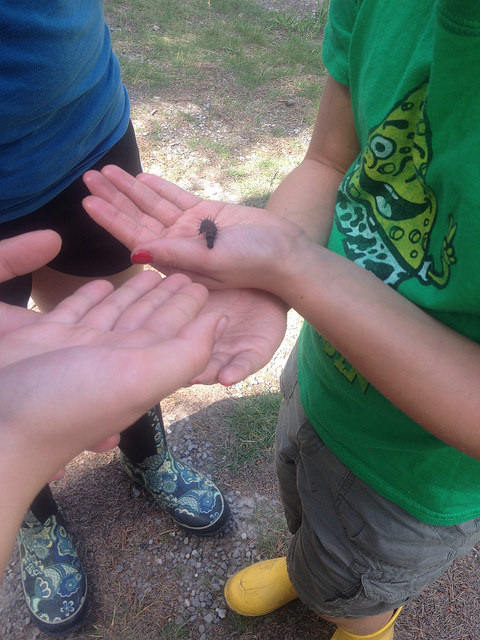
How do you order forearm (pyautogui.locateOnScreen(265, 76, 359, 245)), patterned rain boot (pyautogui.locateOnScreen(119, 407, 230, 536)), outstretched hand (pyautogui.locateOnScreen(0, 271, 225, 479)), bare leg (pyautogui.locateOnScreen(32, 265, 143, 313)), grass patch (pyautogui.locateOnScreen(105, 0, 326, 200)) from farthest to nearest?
grass patch (pyautogui.locateOnScreen(105, 0, 326, 200)) < patterned rain boot (pyautogui.locateOnScreen(119, 407, 230, 536)) < bare leg (pyautogui.locateOnScreen(32, 265, 143, 313)) < forearm (pyautogui.locateOnScreen(265, 76, 359, 245)) < outstretched hand (pyautogui.locateOnScreen(0, 271, 225, 479))

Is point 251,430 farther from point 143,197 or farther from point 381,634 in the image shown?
point 143,197

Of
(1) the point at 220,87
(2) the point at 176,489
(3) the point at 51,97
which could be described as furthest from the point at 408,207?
(1) the point at 220,87

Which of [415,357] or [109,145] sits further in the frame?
[109,145]

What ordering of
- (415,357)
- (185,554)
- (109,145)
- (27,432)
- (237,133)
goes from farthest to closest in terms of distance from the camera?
1. (237,133)
2. (185,554)
3. (109,145)
4. (415,357)
5. (27,432)

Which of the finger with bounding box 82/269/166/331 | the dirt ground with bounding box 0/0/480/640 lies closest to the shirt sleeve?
the finger with bounding box 82/269/166/331

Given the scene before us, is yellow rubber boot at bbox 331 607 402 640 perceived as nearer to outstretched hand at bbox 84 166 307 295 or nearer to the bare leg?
A: outstretched hand at bbox 84 166 307 295

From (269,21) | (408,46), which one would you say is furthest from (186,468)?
(269,21)

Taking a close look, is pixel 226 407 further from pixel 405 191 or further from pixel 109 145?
pixel 405 191
